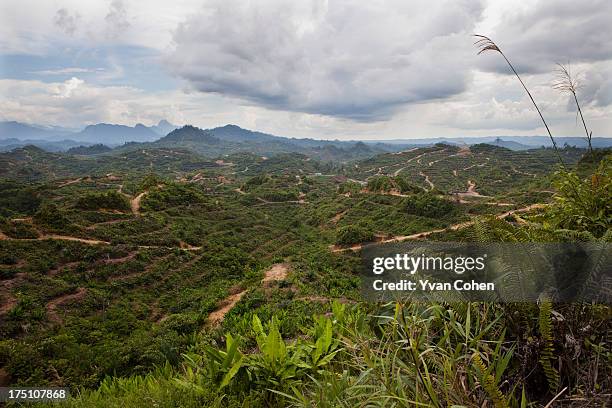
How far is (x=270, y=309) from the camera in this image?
1091cm

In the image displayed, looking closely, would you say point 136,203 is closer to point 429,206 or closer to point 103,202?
point 103,202

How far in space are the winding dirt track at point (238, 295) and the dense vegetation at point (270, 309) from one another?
22 cm

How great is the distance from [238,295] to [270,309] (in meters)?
7.81

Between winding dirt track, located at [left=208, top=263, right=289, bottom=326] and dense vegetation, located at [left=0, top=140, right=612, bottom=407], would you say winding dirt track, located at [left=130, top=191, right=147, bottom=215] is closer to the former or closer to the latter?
dense vegetation, located at [left=0, top=140, right=612, bottom=407]

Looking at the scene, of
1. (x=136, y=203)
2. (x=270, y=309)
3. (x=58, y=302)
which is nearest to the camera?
(x=270, y=309)

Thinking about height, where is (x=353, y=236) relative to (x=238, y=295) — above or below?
below

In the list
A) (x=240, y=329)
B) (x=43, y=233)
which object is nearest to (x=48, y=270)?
(x=43, y=233)

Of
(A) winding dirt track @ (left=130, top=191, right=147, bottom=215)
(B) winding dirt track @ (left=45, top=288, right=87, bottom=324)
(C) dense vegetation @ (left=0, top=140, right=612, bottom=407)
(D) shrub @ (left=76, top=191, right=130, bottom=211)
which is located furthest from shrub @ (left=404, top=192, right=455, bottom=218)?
(B) winding dirt track @ (left=45, top=288, right=87, bottom=324)

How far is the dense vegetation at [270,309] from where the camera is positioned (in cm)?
182

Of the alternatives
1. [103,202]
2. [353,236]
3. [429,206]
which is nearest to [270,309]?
[353,236]

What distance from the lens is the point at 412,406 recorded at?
5.43ft

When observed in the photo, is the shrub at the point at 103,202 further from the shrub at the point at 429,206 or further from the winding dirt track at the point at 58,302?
the shrub at the point at 429,206

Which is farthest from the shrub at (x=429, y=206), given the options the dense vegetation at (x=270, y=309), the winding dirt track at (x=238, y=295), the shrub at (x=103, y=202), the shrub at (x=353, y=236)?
the shrub at (x=103, y=202)

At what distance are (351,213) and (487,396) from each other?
50.8 meters
